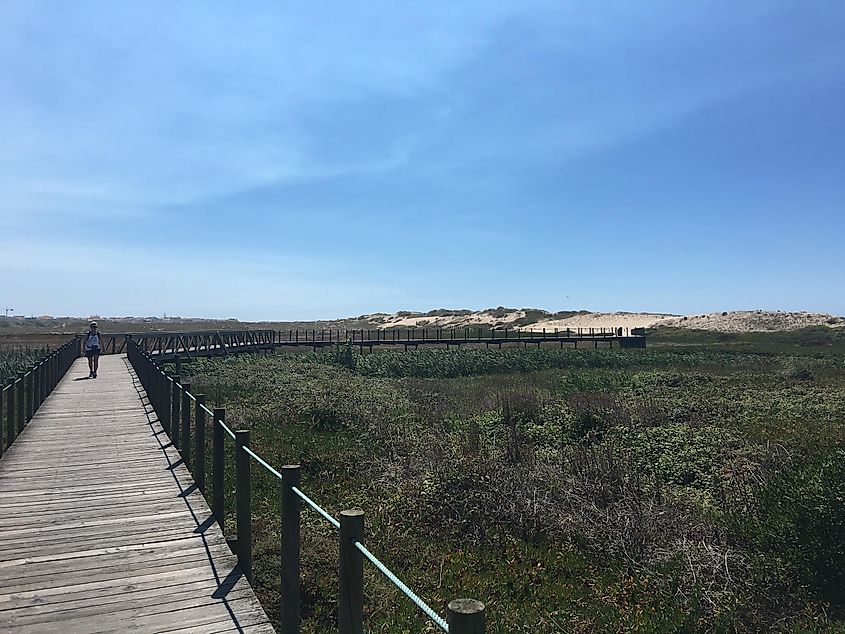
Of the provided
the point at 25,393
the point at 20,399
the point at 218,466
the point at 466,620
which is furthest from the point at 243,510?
the point at 25,393

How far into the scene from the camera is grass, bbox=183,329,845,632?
656cm

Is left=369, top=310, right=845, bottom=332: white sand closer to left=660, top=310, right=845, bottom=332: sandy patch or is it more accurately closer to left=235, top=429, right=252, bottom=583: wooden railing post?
left=660, top=310, right=845, bottom=332: sandy patch

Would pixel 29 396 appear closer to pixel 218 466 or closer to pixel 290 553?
pixel 218 466

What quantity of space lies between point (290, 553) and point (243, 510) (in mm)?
1531

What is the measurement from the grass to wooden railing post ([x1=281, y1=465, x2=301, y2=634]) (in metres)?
1.89

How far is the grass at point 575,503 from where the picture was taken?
21.5 ft

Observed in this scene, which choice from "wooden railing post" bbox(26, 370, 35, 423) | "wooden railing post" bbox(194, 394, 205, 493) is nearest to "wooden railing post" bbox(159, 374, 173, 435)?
"wooden railing post" bbox(26, 370, 35, 423)

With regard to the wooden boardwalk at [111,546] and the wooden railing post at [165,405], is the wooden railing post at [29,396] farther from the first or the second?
the wooden railing post at [165,405]

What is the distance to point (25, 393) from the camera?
43.5 ft

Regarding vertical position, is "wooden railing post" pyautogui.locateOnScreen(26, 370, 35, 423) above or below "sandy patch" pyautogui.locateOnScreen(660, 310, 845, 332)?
below

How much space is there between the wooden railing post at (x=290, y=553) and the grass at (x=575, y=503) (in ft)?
6.18

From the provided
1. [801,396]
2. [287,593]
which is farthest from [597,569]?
[801,396]

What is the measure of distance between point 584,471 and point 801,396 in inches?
518

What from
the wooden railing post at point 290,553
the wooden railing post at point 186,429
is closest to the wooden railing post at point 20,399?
the wooden railing post at point 186,429
